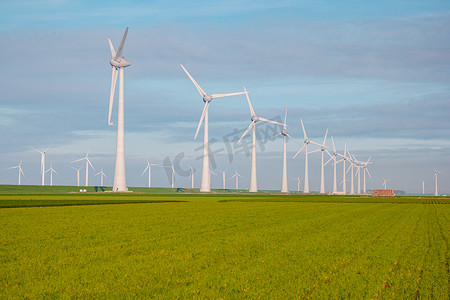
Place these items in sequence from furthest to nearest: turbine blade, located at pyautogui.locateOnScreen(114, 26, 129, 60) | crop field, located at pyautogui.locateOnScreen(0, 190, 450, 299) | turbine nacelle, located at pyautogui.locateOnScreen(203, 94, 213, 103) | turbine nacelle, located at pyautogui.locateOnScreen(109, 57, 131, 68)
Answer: turbine nacelle, located at pyautogui.locateOnScreen(203, 94, 213, 103)
turbine nacelle, located at pyautogui.locateOnScreen(109, 57, 131, 68)
turbine blade, located at pyautogui.locateOnScreen(114, 26, 129, 60)
crop field, located at pyautogui.locateOnScreen(0, 190, 450, 299)

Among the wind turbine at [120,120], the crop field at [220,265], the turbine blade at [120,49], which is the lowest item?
the crop field at [220,265]

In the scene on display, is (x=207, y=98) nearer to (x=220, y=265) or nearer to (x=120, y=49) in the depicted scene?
(x=120, y=49)

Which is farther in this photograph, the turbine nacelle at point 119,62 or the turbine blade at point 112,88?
the turbine nacelle at point 119,62

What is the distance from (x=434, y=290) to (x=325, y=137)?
17800cm

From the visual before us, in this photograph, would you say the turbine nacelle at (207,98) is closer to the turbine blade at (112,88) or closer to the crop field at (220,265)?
the turbine blade at (112,88)

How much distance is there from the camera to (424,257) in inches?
789

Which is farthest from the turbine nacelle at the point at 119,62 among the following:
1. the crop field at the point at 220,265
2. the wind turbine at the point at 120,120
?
the crop field at the point at 220,265

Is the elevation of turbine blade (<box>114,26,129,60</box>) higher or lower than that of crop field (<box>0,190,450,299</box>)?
higher

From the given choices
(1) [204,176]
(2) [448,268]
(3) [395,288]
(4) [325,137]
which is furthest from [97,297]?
(4) [325,137]

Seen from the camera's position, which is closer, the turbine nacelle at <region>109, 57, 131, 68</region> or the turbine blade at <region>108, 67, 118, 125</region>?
the turbine blade at <region>108, 67, 118, 125</region>

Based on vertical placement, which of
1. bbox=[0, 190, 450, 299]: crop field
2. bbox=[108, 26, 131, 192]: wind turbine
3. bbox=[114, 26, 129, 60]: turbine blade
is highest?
bbox=[114, 26, 129, 60]: turbine blade

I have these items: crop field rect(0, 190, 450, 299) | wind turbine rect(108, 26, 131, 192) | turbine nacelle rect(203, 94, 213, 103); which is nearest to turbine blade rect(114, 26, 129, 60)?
wind turbine rect(108, 26, 131, 192)

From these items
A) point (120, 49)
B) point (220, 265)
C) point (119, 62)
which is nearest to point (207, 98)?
point (119, 62)

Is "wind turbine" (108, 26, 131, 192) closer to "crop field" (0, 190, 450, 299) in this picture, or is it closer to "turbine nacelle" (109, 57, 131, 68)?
"turbine nacelle" (109, 57, 131, 68)
